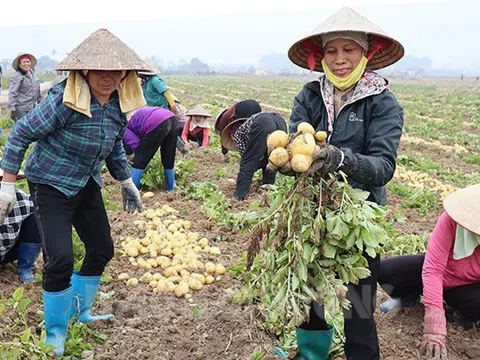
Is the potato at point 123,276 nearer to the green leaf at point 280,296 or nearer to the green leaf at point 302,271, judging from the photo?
the green leaf at point 280,296

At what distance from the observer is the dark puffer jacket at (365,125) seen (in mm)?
2205

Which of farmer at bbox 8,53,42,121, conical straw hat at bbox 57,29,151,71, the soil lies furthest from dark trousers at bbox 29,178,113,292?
farmer at bbox 8,53,42,121

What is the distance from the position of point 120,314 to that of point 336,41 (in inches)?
82.0

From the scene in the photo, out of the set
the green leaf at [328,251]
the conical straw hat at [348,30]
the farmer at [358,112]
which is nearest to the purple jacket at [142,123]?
the conical straw hat at [348,30]

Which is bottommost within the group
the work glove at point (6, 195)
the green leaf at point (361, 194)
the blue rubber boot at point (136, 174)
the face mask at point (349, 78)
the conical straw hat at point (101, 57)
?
the blue rubber boot at point (136, 174)

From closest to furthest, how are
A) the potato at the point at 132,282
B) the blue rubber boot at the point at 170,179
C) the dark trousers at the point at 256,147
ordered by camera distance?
the potato at the point at 132,282, the dark trousers at the point at 256,147, the blue rubber boot at the point at 170,179

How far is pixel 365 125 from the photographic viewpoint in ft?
7.68

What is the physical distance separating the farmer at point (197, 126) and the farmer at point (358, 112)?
479 cm

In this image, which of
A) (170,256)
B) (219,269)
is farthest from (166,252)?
(219,269)

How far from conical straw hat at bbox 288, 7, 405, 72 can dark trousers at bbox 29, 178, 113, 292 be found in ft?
4.24

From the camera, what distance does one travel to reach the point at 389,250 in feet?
14.7

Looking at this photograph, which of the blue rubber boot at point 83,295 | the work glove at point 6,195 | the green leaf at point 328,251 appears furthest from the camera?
the blue rubber boot at point 83,295

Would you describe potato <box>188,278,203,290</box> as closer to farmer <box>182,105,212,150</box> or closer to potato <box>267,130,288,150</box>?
potato <box>267,130,288,150</box>

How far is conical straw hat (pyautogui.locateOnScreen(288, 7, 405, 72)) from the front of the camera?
2.28 meters
